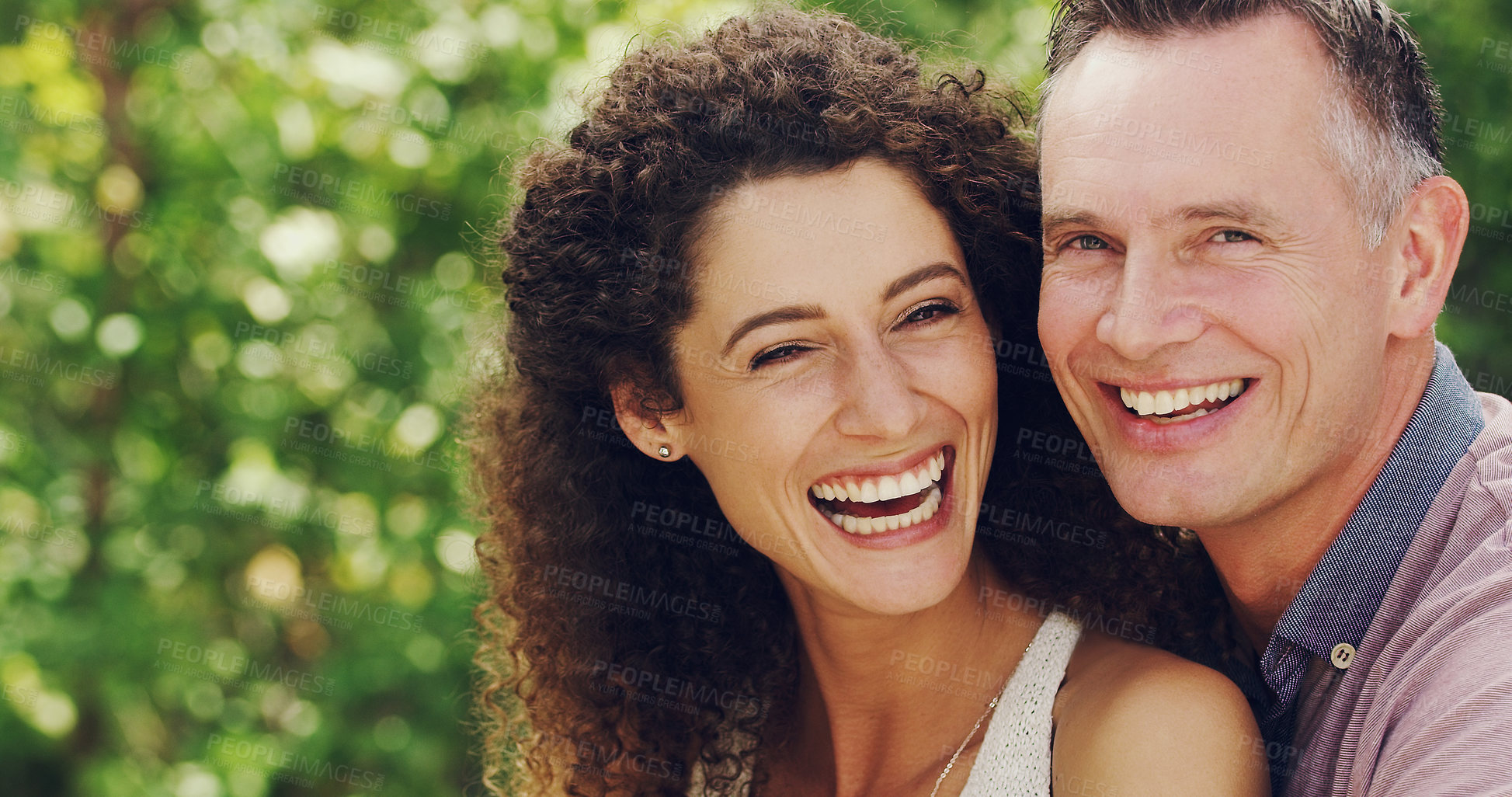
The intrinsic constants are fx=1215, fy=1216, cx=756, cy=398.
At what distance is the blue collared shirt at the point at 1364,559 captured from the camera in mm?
2023

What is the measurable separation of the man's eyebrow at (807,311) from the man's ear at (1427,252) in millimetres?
777

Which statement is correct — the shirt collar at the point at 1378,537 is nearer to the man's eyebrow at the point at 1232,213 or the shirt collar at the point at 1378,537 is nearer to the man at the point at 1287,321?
the man at the point at 1287,321

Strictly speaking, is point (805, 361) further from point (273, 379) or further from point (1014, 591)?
point (273, 379)

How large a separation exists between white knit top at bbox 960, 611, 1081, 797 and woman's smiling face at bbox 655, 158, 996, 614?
29cm

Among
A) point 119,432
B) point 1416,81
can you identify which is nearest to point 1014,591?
point 1416,81

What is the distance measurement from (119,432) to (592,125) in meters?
2.18

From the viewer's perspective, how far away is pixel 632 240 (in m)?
2.40

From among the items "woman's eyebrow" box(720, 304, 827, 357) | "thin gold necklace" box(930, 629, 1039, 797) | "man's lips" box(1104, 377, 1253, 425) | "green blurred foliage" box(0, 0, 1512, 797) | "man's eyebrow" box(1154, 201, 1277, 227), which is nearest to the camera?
"man's eyebrow" box(1154, 201, 1277, 227)

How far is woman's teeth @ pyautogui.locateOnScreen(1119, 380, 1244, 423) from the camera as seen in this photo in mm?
2064

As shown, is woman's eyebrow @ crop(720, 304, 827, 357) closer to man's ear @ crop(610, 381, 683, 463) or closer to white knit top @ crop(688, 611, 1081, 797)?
man's ear @ crop(610, 381, 683, 463)

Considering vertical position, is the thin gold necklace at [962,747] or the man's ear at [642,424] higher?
the man's ear at [642,424]

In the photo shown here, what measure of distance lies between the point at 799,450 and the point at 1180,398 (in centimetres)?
68

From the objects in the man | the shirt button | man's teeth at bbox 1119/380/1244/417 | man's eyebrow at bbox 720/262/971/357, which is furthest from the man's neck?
man's eyebrow at bbox 720/262/971/357

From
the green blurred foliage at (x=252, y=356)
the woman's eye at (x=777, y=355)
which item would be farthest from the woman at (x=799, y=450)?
the green blurred foliage at (x=252, y=356)
